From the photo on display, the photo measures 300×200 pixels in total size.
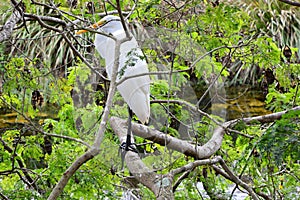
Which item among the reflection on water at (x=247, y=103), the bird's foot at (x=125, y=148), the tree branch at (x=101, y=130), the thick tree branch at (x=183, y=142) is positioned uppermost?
the tree branch at (x=101, y=130)

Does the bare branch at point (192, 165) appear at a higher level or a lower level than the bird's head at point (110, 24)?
lower

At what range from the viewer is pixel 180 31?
1.84 metres

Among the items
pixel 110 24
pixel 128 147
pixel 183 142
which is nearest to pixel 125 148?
pixel 128 147

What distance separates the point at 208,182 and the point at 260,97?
3516mm

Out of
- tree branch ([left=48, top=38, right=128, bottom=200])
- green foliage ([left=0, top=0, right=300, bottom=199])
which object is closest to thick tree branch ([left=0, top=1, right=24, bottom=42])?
green foliage ([left=0, top=0, right=300, bottom=199])

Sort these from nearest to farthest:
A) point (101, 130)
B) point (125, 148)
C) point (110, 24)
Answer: point (101, 130) → point (125, 148) → point (110, 24)

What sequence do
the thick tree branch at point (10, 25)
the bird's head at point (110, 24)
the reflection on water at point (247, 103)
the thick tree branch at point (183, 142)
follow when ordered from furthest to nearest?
the reflection on water at point (247, 103)
the bird's head at point (110, 24)
the thick tree branch at point (183, 142)
the thick tree branch at point (10, 25)

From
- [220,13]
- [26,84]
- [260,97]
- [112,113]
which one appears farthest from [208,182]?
[260,97]

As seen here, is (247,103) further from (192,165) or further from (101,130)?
(101,130)

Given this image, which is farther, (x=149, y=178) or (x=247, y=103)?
(x=247, y=103)

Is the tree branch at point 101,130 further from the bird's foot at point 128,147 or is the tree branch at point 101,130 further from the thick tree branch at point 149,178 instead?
the bird's foot at point 128,147

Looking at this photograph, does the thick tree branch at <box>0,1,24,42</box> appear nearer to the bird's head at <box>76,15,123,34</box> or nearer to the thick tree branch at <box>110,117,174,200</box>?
the bird's head at <box>76,15,123,34</box>

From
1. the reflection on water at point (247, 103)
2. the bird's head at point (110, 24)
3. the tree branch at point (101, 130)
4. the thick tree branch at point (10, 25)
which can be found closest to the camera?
the tree branch at point (101, 130)

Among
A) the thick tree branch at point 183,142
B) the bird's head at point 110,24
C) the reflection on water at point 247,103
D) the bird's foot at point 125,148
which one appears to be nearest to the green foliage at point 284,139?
the thick tree branch at point 183,142
